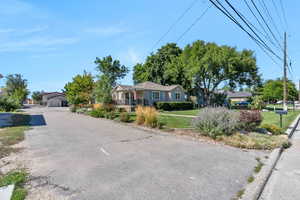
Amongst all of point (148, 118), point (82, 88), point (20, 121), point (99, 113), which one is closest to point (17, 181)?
point (148, 118)

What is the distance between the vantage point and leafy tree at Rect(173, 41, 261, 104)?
1167 inches

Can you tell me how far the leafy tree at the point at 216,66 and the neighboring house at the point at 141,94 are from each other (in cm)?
515

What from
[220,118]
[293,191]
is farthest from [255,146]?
[293,191]

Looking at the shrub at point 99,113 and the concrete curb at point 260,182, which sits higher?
the shrub at point 99,113

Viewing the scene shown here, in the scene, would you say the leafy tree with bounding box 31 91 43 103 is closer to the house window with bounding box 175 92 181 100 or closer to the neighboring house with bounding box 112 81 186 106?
the neighboring house with bounding box 112 81 186 106

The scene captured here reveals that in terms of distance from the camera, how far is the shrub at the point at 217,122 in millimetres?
8227

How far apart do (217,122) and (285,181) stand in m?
4.35

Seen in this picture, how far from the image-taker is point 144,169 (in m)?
4.64

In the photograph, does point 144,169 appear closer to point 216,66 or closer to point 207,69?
point 207,69

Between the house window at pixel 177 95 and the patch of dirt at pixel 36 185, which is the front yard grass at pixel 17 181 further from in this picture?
the house window at pixel 177 95

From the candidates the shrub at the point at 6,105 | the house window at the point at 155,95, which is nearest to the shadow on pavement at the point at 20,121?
the shrub at the point at 6,105

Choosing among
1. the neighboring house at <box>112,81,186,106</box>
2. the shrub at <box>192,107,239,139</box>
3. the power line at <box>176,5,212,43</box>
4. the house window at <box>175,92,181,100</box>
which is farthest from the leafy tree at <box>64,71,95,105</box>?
the shrub at <box>192,107,239,139</box>

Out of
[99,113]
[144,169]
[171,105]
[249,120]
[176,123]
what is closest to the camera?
[144,169]

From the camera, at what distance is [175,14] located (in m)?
9.36
